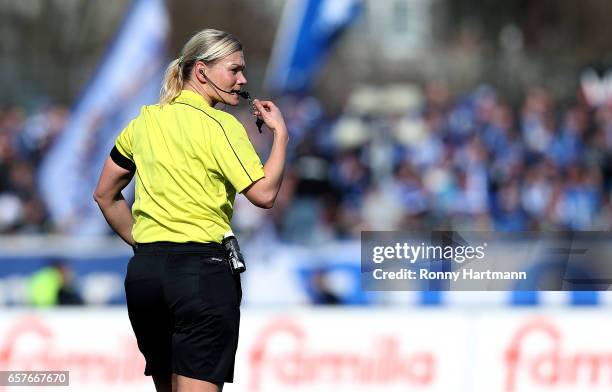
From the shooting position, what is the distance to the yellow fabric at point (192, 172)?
4133 millimetres

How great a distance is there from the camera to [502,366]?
27.6ft

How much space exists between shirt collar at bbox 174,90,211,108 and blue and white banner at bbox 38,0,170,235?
9.09m

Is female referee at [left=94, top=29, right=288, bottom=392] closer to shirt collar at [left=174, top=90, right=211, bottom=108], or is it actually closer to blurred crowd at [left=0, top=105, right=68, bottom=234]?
shirt collar at [left=174, top=90, right=211, bottom=108]

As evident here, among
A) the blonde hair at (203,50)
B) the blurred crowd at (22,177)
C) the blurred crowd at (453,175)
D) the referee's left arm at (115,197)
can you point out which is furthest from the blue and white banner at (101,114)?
the blonde hair at (203,50)

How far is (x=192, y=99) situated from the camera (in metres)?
4.29

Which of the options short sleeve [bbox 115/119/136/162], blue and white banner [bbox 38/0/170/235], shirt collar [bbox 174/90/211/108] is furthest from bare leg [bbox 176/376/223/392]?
blue and white banner [bbox 38/0/170/235]

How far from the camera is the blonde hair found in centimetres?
422

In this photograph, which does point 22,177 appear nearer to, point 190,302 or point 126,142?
point 126,142

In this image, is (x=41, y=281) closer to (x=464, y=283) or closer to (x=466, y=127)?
(x=466, y=127)

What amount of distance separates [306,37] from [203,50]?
11188 mm

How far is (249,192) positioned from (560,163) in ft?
33.7

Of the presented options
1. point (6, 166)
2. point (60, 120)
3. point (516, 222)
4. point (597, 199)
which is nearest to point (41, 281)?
point (6, 166)

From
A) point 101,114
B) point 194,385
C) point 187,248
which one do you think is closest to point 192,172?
point 187,248

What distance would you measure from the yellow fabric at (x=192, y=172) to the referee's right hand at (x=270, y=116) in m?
0.09
